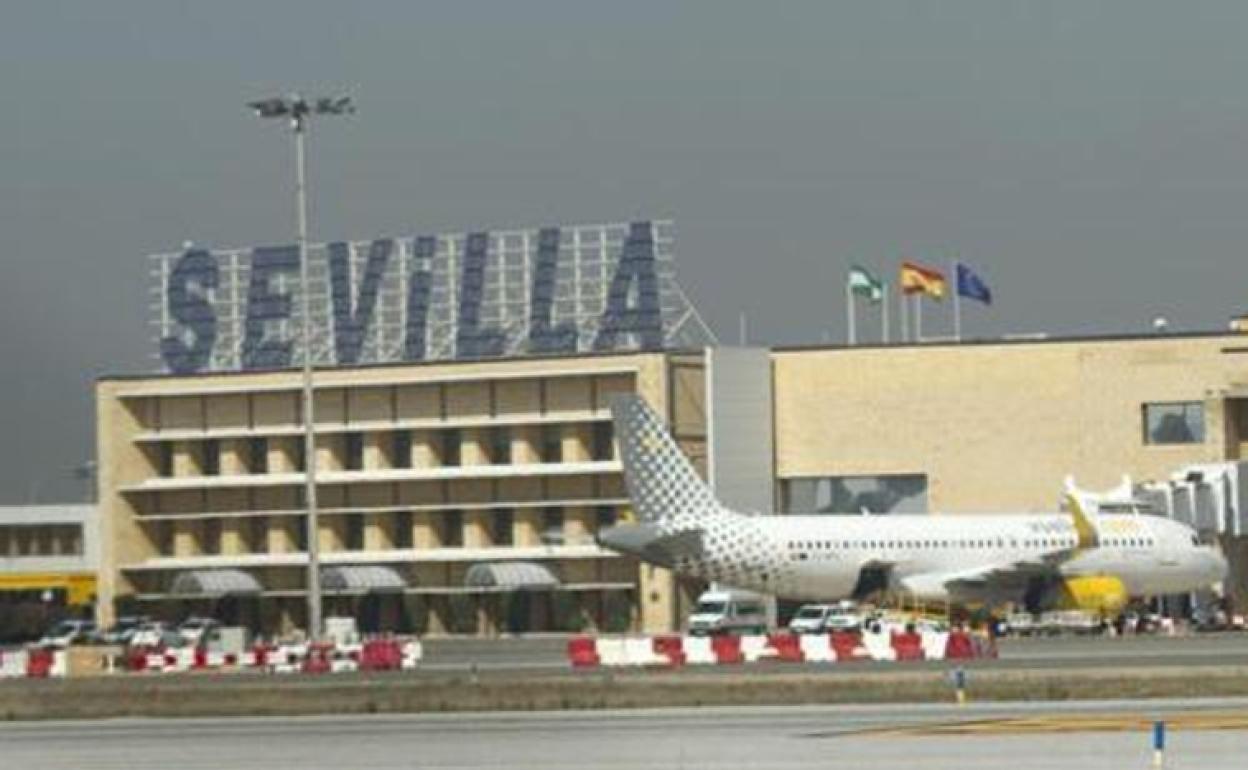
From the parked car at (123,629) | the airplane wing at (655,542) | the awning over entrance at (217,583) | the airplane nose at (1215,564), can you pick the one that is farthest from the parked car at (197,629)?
the airplane nose at (1215,564)

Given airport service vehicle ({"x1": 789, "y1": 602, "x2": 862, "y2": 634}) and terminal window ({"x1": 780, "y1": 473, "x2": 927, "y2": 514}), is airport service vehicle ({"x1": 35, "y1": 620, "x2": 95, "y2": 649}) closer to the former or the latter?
airport service vehicle ({"x1": 789, "y1": 602, "x2": 862, "y2": 634})

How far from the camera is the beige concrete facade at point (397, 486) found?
135500 mm

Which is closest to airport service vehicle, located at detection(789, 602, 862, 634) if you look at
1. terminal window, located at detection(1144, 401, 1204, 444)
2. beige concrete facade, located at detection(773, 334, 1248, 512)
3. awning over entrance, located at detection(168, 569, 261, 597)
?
beige concrete facade, located at detection(773, 334, 1248, 512)

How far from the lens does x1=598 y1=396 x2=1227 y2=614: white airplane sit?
112812 mm

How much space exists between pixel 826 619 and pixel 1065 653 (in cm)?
2574

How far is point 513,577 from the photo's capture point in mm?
135000

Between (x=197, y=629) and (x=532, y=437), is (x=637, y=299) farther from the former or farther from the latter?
(x=197, y=629)

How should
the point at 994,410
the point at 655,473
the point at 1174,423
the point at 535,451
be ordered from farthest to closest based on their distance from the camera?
the point at 535,451, the point at 994,410, the point at 1174,423, the point at 655,473

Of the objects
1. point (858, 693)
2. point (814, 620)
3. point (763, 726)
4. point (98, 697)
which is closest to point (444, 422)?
point (814, 620)

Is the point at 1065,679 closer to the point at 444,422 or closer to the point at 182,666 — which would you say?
the point at 182,666

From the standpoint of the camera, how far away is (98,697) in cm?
6931

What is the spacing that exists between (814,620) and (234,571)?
38912 mm

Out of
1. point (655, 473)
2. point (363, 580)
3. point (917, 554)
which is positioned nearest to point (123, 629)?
point (363, 580)

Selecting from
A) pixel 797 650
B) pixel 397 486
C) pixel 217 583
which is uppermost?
pixel 397 486
